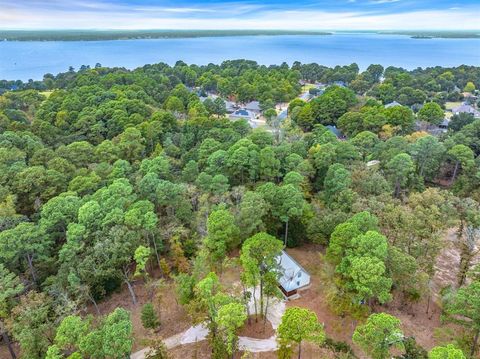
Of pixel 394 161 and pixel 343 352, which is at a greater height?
pixel 394 161

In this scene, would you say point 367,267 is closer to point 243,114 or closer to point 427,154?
point 427,154

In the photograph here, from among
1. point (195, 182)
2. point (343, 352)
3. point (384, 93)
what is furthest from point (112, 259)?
point (384, 93)

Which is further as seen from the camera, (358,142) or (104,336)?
(358,142)

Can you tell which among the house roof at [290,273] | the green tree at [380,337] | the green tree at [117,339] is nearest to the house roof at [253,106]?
the house roof at [290,273]

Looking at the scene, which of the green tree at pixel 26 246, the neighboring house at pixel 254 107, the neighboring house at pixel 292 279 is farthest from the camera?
the neighboring house at pixel 254 107

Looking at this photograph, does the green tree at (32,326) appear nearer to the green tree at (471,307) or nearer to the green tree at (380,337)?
the green tree at (380,337)

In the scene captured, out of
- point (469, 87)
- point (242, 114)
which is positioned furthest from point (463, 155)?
point (469, 87)

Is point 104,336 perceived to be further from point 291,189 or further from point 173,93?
point 173,93
